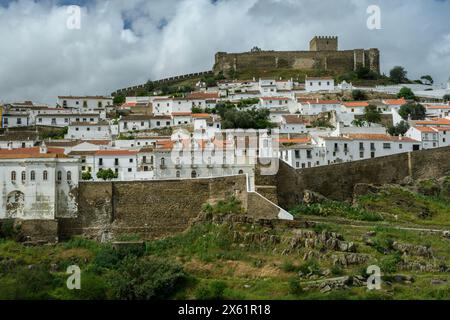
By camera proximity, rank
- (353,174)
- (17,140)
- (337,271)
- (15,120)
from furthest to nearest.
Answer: (15,120)
(17,140)
(353,174)
(337,271)

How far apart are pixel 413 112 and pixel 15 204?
4103 cm

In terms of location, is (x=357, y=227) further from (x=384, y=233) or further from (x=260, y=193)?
(x=260, y=193)

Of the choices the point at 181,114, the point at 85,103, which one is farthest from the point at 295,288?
the point at 85,103

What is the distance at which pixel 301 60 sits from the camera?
104 metres

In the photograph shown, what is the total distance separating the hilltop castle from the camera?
102m

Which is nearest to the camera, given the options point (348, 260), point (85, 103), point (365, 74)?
point (348, 260)

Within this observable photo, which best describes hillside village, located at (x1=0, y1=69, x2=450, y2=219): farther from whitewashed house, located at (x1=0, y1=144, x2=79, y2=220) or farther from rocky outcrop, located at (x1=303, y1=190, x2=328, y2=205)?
rocky outcrop, located at (x1=303, y1=190, x2=328, y2=205)

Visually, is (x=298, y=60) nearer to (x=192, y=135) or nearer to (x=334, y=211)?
(x=192, y=135)

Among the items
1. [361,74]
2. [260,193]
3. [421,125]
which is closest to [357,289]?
[260,193]

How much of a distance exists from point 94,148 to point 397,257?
1105 inches

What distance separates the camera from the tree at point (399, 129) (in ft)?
209

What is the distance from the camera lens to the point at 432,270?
37906mm

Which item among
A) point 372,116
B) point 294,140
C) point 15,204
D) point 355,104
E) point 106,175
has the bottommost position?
point 15,204

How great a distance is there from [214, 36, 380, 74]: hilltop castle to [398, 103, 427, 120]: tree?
29.6 meters
